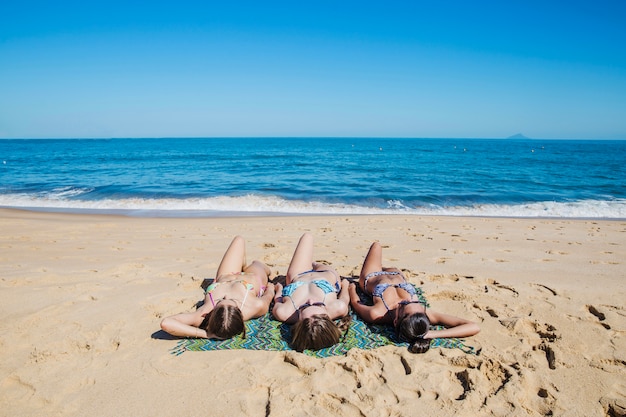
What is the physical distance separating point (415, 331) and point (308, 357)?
1047 millimetres

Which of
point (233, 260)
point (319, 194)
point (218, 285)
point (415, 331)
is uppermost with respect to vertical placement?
point (233, 260)

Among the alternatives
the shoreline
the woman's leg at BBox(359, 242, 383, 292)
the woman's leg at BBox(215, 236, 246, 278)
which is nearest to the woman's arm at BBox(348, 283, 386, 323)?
the woman's leg at BBox(359, 242, 383, 292)

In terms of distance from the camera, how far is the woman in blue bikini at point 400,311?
11.5 feet

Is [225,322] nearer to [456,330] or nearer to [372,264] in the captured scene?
[372,264]

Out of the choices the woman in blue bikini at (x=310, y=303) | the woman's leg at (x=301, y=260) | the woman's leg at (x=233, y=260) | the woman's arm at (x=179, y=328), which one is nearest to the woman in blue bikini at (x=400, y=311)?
the woman in blue bikini at (x=310, y=303)

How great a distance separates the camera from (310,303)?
3.99m

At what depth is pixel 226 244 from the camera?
7312 mm

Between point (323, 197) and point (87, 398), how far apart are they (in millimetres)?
12581

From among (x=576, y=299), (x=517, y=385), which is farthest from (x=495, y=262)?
(x=517, y=385)

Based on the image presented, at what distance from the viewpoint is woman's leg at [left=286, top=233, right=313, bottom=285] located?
15.5ft

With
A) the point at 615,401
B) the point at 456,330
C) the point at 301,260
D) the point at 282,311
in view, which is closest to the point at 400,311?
the point at 456,330

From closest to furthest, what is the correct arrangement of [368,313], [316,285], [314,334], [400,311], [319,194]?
[314,334] < [400,311] < [368,313] < [316,285] < [319,194]

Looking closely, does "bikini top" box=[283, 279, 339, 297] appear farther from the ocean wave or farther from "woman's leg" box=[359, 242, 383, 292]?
the ocean wave

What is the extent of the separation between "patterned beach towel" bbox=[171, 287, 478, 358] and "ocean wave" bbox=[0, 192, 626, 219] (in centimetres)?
837
